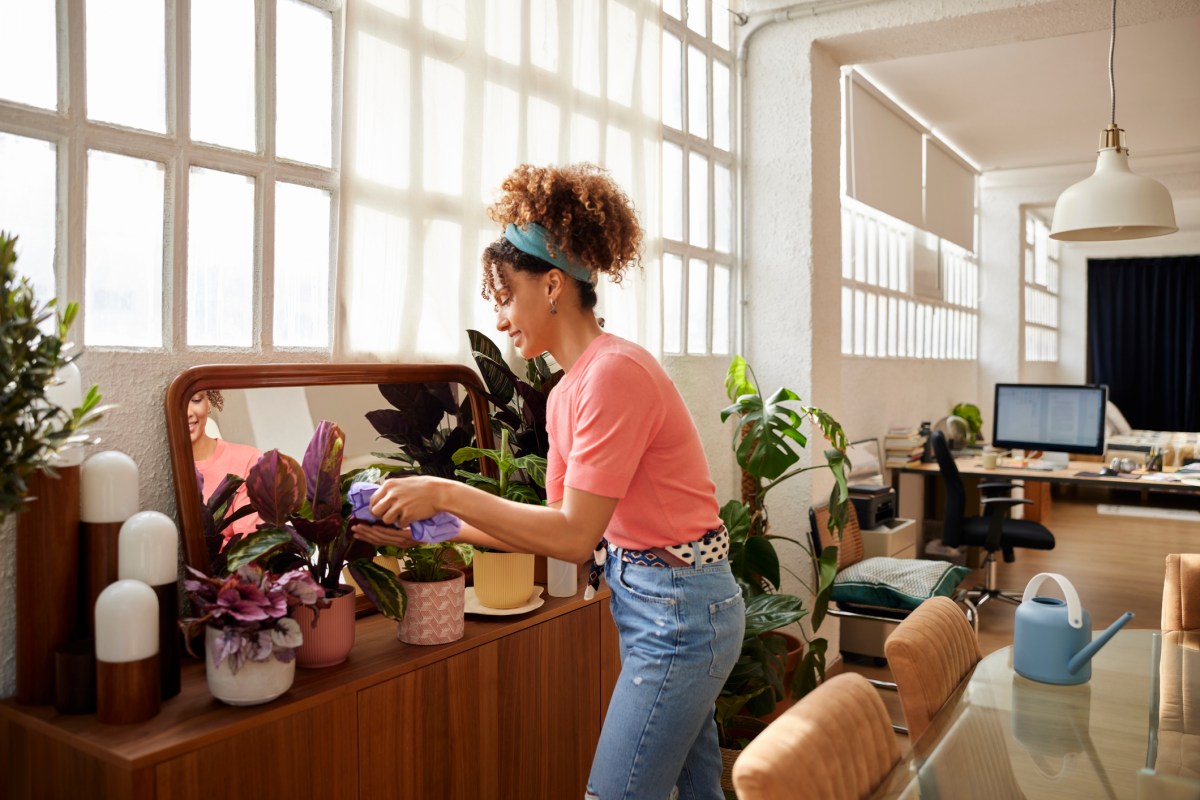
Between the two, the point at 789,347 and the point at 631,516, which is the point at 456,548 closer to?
the point at 631,516

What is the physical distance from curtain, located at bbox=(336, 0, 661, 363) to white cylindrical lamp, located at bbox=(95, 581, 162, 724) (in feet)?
2.85

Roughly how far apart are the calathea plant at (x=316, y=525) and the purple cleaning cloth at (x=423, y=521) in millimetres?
97

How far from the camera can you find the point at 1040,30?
371cm

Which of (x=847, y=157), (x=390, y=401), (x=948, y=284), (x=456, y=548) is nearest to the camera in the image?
(x=456, y=548)

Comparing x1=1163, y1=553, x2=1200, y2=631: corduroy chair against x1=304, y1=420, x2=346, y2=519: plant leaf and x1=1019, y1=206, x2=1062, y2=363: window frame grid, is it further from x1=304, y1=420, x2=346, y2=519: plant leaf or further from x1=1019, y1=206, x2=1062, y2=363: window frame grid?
x1=1019, y1=206, x2=1062, y2=363: window frame grid

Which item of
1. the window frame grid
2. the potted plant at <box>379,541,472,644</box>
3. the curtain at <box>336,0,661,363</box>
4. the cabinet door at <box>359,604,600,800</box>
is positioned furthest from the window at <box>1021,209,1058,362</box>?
the potted plant at <box>379,541,472,644</box>

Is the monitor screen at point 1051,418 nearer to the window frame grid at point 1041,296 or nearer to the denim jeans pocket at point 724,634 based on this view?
the window frame grid at point 1041,296

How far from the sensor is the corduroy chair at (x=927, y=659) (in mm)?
1756

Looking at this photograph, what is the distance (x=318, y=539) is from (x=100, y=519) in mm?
390

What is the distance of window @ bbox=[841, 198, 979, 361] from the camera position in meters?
5.54

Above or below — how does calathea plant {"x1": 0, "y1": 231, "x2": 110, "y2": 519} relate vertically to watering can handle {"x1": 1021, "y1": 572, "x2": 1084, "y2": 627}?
above

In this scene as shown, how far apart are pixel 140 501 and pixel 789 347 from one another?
112 inches

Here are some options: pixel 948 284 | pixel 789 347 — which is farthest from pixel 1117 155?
pixel 948 284

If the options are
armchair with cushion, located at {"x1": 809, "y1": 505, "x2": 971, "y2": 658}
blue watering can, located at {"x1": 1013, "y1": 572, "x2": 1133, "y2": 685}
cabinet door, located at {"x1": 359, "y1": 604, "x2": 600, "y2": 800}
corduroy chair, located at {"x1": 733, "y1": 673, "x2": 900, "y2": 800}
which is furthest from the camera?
armchair with cushion, located at {"x1": 809, "y1": 505, "x2": 971, "y2": 658}
